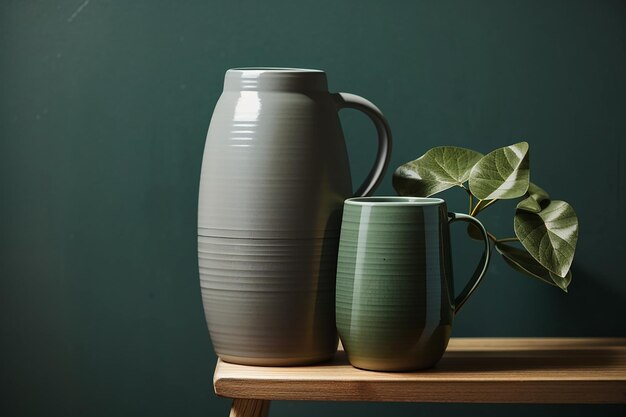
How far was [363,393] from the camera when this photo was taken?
0.79 metres

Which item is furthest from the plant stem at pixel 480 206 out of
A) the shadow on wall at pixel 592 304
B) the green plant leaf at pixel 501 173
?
the shadow on wall at pixel 592 304

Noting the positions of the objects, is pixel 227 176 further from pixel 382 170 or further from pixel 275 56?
pixel 275 56

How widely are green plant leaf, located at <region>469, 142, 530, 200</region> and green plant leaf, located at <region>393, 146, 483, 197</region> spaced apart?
34 millimetres

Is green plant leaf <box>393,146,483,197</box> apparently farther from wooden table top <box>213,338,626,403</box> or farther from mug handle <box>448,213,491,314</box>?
wooden table top <box>213,338,626,403</box>

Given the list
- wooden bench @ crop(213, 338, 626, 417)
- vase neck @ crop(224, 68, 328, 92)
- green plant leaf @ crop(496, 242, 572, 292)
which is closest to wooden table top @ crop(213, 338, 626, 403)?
wooden bench @ crop(213, 338, 626, 417)

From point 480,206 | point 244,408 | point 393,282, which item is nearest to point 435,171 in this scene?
point 480,206

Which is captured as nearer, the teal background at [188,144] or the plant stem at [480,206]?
the plant stem at [480,206]

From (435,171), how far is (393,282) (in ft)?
0.62

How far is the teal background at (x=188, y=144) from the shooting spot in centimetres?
110

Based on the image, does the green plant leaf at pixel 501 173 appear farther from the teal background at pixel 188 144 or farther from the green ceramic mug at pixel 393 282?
the teal background at pixel 188 144

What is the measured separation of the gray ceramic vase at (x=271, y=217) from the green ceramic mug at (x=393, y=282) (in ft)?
0.11

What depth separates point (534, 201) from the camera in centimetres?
90

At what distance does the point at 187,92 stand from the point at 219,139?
0.94 feet

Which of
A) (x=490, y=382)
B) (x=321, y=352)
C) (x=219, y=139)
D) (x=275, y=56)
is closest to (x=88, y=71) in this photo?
(x=275, y=56)
